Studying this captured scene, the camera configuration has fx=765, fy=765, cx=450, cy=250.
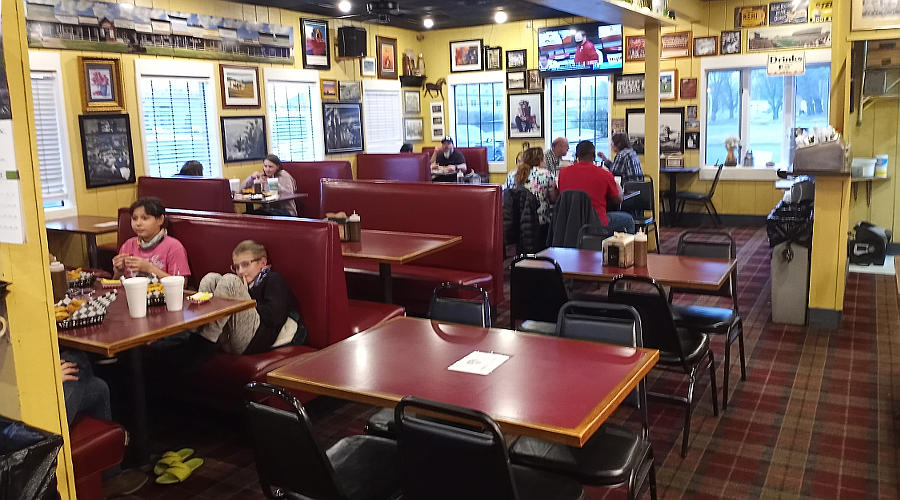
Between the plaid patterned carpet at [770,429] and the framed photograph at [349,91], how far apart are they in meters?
6.59

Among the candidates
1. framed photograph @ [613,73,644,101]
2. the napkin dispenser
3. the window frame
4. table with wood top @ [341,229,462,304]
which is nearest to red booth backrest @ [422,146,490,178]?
framed photograph @ [613,73,644,101]

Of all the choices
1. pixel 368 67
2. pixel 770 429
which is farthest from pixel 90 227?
pixel 368 67

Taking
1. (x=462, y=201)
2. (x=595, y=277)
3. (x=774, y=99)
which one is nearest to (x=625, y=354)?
(x=595, y=277)

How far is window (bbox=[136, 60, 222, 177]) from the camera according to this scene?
7801mm

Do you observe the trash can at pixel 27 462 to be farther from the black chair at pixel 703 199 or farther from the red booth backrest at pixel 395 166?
the black chair at pixel 703 199

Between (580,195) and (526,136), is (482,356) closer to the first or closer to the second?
(580,195)

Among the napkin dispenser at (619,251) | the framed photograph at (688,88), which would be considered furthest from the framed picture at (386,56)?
the napkin dispenser at (619,251)

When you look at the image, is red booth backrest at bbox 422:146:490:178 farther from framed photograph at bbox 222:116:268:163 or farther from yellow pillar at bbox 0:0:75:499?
yellow pillar at bbox 0:0:75:499

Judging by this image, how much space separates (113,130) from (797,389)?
251 inches

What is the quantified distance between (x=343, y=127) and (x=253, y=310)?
271 inches

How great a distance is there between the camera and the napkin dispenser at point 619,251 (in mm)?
4367

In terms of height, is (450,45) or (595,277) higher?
(450,45)

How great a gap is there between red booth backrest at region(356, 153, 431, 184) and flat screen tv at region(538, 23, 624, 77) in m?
2.89

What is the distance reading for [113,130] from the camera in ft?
24.3
